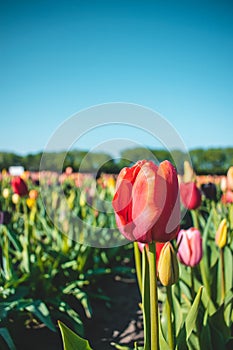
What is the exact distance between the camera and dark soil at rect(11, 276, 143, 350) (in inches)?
84.9

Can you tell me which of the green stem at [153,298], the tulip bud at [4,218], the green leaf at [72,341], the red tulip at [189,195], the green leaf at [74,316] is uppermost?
the red tulip at [189,195]

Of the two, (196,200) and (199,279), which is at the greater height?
(196,200)

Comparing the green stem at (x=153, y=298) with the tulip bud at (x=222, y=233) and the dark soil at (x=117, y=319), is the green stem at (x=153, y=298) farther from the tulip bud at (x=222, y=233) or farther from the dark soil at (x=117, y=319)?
the dark soil at (x=117, y=319)

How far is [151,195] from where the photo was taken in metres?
0.86

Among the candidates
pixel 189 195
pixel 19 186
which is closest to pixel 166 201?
pixel 189 195

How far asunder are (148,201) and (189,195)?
43.2 inches

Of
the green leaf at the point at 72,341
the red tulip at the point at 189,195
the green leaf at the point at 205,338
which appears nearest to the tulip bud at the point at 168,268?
the green leaf at the point at 72,341

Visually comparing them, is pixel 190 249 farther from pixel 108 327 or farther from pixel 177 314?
pixel 108 327

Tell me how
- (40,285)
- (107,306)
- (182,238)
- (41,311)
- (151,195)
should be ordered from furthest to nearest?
1. (107,306)
2. (40,285)
3. (41,311)
4. (182,238)
5. (151,195)

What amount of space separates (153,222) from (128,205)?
8 centimetres

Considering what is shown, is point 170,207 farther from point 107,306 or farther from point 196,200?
point 107,306

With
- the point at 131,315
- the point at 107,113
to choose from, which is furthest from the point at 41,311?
the point at 107,113

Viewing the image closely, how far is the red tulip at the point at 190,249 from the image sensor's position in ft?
4.75

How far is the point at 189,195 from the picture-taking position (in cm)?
191
